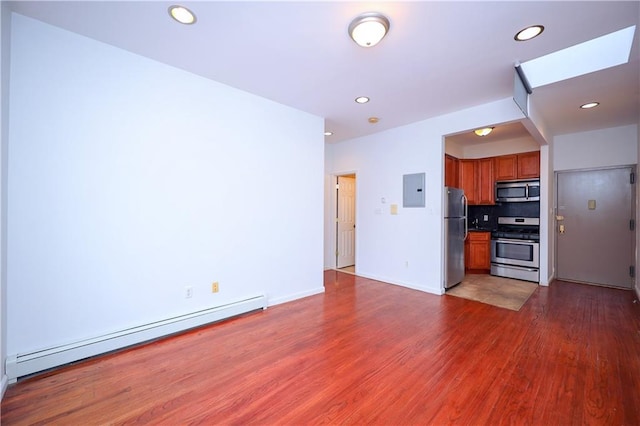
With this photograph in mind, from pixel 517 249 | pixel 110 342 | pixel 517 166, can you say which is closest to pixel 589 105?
Result: pixel 517 166

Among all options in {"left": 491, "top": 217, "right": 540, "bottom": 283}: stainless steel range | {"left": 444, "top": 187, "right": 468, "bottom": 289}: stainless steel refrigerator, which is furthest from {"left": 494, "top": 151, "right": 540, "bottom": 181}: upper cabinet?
{"left": 444, "top": 187, "right": 468, "bottom": 289}: stainless steel refrigerator

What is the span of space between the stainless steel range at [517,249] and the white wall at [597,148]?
1173mm

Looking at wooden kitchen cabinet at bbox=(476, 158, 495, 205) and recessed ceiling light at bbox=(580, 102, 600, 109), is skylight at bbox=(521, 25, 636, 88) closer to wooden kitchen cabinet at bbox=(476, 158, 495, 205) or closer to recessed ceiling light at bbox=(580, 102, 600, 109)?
recessed ceiling light at bbox=(580, 102, 600, 109)

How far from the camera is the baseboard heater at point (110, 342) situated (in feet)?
6.51

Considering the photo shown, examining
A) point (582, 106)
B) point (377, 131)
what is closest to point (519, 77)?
point (582, 106)

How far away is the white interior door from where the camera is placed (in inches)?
233

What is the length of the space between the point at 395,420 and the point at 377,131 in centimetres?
424

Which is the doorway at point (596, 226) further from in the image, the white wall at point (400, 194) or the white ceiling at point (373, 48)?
the white wall at point (400, 194)

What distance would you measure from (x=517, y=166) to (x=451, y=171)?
123 cm

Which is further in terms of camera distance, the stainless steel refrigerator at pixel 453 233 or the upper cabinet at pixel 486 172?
the upper cabinet at pixel 486 172

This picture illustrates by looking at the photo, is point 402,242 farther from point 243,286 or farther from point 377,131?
point 243,286

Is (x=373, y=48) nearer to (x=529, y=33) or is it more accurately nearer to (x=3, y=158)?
(x=529, y=33)

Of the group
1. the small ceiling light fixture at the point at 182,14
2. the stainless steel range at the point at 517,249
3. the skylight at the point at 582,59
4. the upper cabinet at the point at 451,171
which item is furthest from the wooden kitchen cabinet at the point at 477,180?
the small ceiling light fixture at the point at 182,14

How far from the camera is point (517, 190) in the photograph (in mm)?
5207
